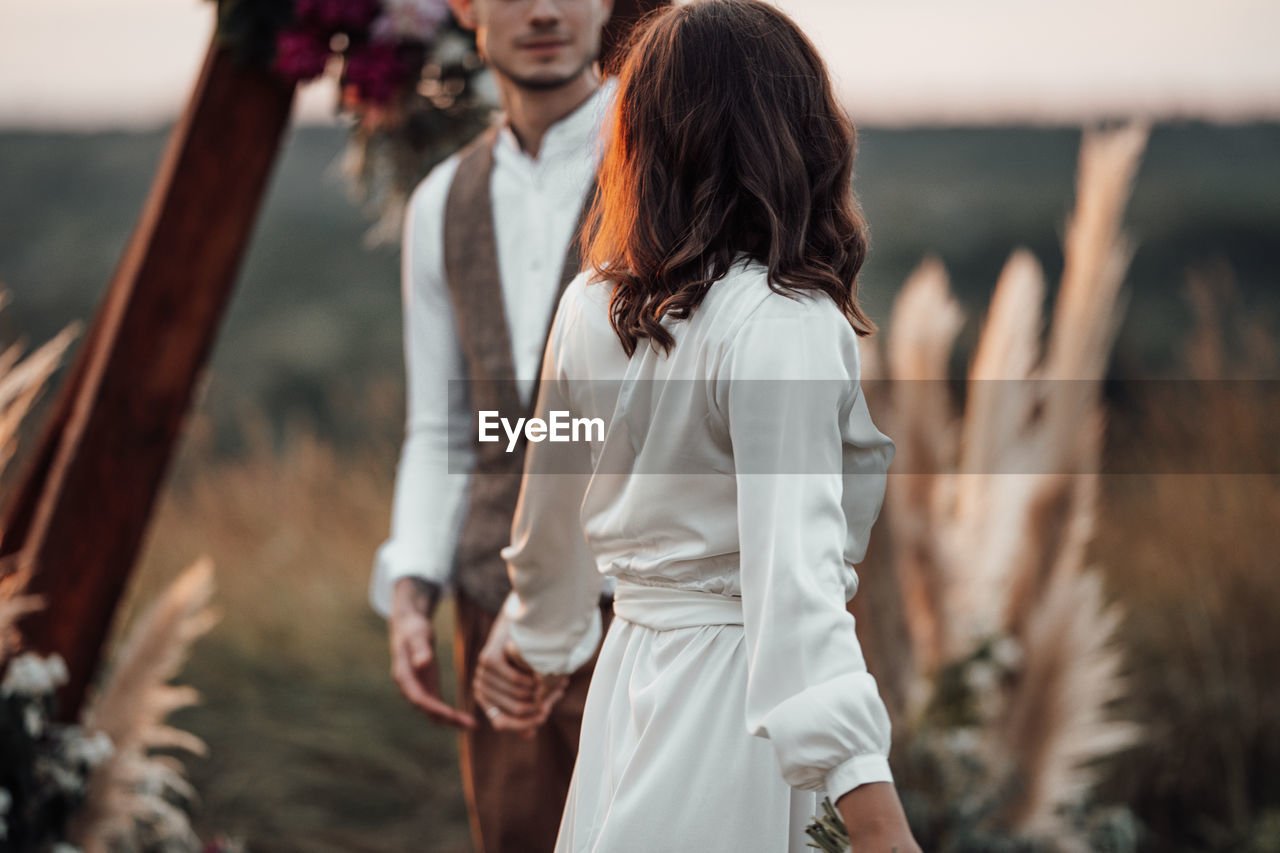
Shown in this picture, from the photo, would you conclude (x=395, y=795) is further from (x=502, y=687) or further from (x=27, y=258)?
(x=27, y=258)

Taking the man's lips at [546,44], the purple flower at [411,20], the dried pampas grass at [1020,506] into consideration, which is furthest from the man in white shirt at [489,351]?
the dried pampas grass at [1020,506]

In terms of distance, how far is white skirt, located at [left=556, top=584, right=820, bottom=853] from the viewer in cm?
110

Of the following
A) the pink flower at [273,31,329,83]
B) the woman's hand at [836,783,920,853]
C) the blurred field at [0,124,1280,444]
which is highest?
the blurred field at [0,124,1280,444]

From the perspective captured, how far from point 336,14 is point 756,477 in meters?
1.71

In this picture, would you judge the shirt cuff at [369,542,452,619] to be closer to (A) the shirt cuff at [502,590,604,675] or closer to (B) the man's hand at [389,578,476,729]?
(B) the man's hand at [389,578,476,729]

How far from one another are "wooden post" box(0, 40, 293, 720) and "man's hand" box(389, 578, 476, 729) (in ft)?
2.86

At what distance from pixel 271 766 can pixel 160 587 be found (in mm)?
1085

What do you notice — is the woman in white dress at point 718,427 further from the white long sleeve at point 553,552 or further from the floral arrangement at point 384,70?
the floral arrangement at point 384,70

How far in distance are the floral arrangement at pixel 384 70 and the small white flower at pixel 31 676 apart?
3.49 ft

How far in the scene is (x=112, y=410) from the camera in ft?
8.00

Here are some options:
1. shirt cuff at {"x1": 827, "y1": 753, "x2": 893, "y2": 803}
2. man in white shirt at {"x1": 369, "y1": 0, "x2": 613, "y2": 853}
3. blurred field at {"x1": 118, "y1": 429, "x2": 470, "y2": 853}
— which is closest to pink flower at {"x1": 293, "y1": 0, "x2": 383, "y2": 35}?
man in white shirt at {"x1": 369, "y1": 0, "x2": 613, "y2": 853}

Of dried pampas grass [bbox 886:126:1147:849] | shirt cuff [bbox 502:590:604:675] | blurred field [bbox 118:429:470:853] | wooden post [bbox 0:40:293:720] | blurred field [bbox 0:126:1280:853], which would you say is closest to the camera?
shirt cuff [bbox 502:590:604:675]

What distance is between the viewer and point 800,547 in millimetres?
997

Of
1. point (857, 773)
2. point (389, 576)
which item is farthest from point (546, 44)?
point (857, 773)
